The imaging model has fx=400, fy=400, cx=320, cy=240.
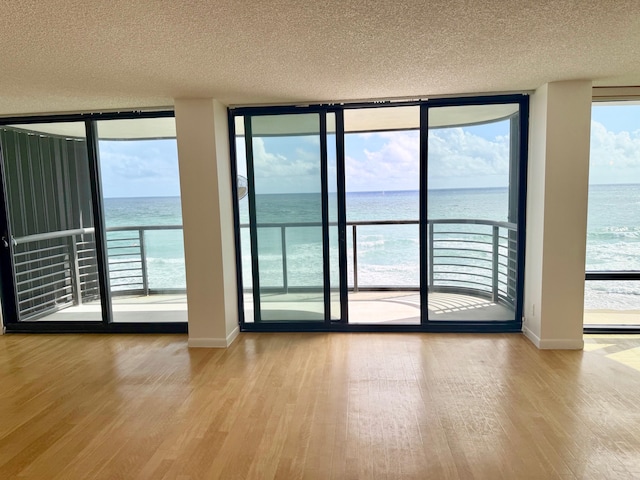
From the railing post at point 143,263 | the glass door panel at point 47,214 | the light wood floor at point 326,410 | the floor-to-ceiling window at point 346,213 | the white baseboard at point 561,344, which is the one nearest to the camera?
the light wood floor at point 326,410

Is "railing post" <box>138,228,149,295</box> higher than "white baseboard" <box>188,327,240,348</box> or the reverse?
higher

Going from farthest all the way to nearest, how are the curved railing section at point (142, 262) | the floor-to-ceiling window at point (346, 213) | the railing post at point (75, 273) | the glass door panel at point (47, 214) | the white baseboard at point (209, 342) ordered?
the railing post at point (75, 273), the glass door panel at point (47, 214), the curved railing section at point (142, 262), the floor-to-ceiling window at point (346, 213), the white baseboard at point (209, 342)

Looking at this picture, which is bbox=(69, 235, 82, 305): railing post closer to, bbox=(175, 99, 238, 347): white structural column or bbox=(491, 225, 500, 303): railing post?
bbox=(175, 99, 238, 347): white structural column

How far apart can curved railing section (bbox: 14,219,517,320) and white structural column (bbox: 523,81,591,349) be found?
474mm

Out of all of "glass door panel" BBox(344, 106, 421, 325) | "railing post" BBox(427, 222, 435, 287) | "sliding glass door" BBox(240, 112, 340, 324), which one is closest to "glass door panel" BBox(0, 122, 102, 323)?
"sliding glass door" BBox(240, 112, 340, 324)

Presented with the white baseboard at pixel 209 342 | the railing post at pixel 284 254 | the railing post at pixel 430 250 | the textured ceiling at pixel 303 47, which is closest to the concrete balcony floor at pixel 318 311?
the railing post at pixel 284 254

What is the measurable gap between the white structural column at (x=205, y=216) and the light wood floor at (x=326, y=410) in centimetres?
29

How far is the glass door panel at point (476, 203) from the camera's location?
384 cm

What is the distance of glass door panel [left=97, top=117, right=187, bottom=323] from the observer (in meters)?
A: 4.19

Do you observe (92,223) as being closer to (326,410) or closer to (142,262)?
(142,262)

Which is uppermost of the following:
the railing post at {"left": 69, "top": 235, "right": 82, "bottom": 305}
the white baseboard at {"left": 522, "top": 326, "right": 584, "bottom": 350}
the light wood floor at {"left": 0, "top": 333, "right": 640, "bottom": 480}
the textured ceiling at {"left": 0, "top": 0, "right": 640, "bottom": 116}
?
the textured ceiling at {"left": 0, "top": 0, "right": 640, "bottom": 116}

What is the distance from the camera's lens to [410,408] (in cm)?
255

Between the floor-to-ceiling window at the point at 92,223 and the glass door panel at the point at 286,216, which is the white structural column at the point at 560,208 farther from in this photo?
the floor-to-ceiling window at the point at 92,223

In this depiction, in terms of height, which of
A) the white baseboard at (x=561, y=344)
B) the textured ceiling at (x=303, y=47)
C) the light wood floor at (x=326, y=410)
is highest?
the textured ceiling at (x=303, y=47)
